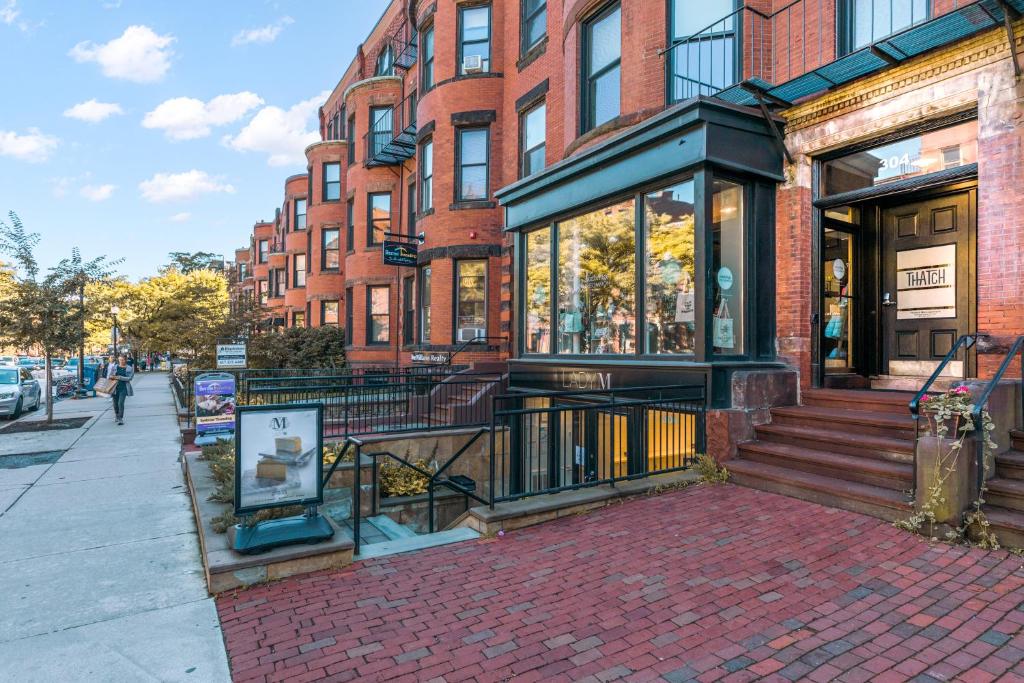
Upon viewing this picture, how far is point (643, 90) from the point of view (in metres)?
9.08

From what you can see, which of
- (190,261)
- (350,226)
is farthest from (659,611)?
(190,261)

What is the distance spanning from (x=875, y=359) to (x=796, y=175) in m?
2.80

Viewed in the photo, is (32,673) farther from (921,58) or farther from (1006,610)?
(921,58)

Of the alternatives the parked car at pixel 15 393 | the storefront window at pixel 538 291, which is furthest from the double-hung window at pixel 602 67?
Answer: the parked car at pixel 15 393

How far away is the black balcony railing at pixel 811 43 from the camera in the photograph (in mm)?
6137

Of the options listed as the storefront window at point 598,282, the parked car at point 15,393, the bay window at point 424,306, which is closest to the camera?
the storefront window at point 598,282

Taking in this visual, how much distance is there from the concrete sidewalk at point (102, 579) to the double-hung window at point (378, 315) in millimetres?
11164

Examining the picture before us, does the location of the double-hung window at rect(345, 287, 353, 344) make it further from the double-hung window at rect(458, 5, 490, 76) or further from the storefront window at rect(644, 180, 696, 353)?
the storefront window at rect(644, 180, 696, 353)

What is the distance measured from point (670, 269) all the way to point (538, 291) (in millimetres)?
3476

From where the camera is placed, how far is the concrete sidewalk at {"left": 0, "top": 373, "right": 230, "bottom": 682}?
3.64 meters

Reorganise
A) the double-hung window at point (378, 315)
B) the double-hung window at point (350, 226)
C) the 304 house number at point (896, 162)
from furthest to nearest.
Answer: the double-hung window at point (350, 226) → the double-hung window at point (378, 315) → the 304 house number at point (896, 162)

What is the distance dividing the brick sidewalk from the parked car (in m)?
16.8

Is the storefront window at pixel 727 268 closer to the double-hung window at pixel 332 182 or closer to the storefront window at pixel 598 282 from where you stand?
the storefront window at pixel 598 282

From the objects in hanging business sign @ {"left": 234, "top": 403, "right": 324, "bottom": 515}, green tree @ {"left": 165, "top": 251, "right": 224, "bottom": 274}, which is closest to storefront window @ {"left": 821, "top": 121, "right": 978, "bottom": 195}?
hanging business sign @ {"left": 234, "top": 403, "right": 324, "bottom": 515}
